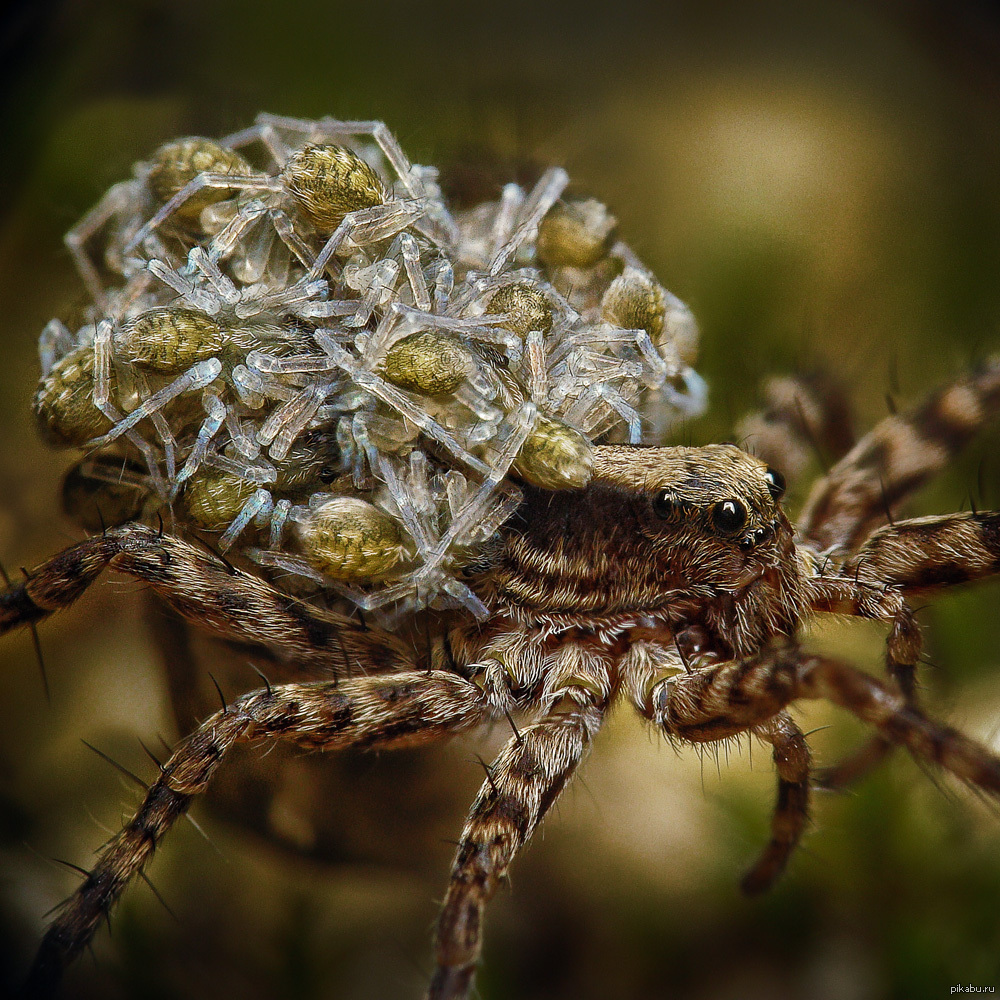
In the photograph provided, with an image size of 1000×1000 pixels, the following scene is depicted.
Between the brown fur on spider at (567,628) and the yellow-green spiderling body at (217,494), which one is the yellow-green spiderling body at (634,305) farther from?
the yellow-green spiderling body at (217,494)

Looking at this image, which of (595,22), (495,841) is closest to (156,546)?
(495,841)

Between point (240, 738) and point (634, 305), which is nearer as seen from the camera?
point (240, 738)

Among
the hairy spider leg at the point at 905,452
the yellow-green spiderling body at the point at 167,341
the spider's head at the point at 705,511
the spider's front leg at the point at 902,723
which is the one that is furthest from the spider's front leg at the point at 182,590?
the hairy spider leg at the point at 905,452

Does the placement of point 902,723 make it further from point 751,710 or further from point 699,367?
point 699,367

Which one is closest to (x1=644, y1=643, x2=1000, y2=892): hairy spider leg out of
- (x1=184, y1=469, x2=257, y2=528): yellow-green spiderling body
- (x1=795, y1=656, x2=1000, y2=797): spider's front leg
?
(x1=795, y1=656, x2=1000, y2=797): spider's front leg

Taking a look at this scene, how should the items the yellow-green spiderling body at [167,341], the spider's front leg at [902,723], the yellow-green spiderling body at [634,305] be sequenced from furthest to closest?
the yellow-green spiderling body at [634,305] → the yellow-green spiderling body at [167,341] → the spider's front leg at [902,723]

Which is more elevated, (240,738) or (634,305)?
(634,305)

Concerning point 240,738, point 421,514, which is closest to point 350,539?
point 421,514

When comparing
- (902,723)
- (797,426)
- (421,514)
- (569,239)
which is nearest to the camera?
(902,723)
